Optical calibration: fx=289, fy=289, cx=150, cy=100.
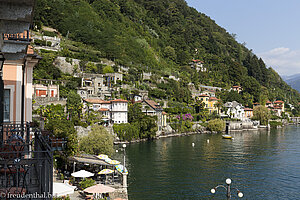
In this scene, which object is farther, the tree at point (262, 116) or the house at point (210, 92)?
the house at point (210, 92)

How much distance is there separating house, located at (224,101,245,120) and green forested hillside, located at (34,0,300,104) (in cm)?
1279

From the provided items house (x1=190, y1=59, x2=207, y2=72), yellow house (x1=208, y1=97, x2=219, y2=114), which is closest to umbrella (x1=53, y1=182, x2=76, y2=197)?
yellow house (x1=208, y1=97, x2=219, y2=114)

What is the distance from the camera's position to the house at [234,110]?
9500cm

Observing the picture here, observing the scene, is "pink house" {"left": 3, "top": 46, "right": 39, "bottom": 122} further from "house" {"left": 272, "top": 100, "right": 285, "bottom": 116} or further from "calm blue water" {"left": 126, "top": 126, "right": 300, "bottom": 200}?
"house" {"left": 272, "top": 100, "right": 285, "bottom": 116}

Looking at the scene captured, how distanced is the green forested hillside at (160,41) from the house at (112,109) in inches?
844

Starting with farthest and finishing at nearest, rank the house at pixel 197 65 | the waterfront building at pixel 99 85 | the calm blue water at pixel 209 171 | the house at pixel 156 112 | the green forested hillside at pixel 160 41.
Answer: the house at pixel 197 65, the green forested hillside at pixel 160 41, the house at pixel 156 112, the waterfront building at pixel 99 85, the calm blue water at pixel 209 171

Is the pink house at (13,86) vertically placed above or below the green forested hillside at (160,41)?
below

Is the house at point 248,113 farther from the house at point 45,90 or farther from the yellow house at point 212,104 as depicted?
the house at point 45,90

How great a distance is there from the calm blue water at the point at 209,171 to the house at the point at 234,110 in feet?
148

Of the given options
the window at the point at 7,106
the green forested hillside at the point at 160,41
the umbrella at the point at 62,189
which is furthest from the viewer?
the green forested hillside at the point at 160,41

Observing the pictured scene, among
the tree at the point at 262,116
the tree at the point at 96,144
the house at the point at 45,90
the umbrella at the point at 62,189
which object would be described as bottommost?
the umbrella at the point at 62,189

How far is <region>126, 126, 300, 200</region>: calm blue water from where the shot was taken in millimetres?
24969

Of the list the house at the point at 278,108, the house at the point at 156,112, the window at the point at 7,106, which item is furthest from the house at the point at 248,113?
the window at the point at 7,106

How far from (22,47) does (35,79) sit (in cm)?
5164
